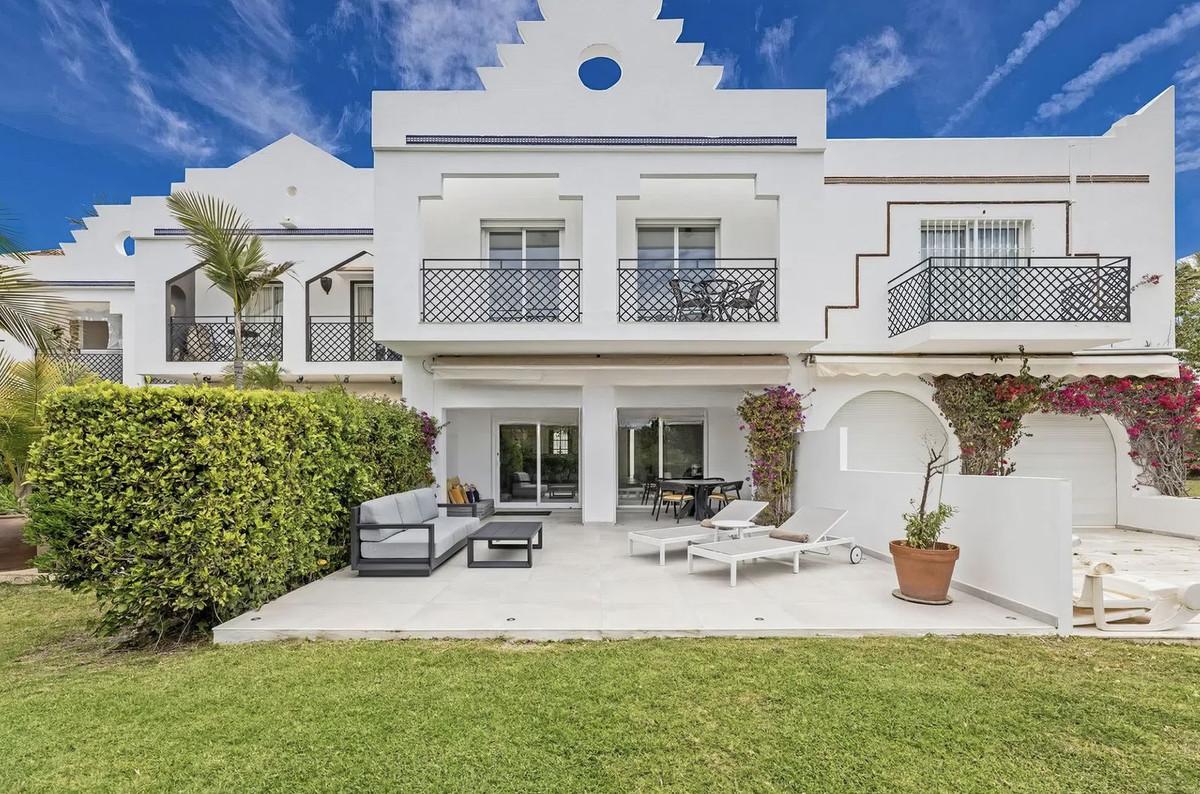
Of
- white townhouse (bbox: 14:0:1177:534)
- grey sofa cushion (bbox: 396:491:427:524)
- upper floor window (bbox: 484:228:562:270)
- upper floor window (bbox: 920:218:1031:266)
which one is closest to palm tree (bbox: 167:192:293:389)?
white townhouse (bbox: 14:0:1177:534)

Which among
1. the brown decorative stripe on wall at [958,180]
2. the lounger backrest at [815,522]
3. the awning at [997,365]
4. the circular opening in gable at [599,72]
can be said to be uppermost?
the circular opening in gable at [599,72]

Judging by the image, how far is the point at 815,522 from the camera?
1000 cm

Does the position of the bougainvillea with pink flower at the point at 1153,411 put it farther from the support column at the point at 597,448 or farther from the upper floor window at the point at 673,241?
the support column at the point at 597,448

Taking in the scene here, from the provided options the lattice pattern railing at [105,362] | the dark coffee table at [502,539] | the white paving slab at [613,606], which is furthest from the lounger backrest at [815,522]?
the lattice pattern railing at [105,362]

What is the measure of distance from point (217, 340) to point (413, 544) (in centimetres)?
1344

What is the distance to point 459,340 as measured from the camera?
12.5 meters

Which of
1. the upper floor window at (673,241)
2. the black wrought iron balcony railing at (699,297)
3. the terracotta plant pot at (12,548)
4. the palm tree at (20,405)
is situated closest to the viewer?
the terracotta plant pot at (12,548)

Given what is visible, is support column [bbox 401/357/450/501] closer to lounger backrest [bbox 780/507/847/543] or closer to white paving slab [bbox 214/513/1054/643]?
white paving slab [bbox 214/513/1054/643]

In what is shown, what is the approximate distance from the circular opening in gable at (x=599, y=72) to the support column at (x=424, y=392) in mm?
7765

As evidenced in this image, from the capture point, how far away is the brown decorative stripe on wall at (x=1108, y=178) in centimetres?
1419

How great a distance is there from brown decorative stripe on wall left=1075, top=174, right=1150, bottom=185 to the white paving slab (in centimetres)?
1208

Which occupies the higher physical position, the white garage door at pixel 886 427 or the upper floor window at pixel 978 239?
the upper floor window at pixel 978 239

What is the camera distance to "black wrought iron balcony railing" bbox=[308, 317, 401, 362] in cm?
1769

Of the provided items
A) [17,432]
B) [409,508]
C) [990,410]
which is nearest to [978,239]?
[990,410]
